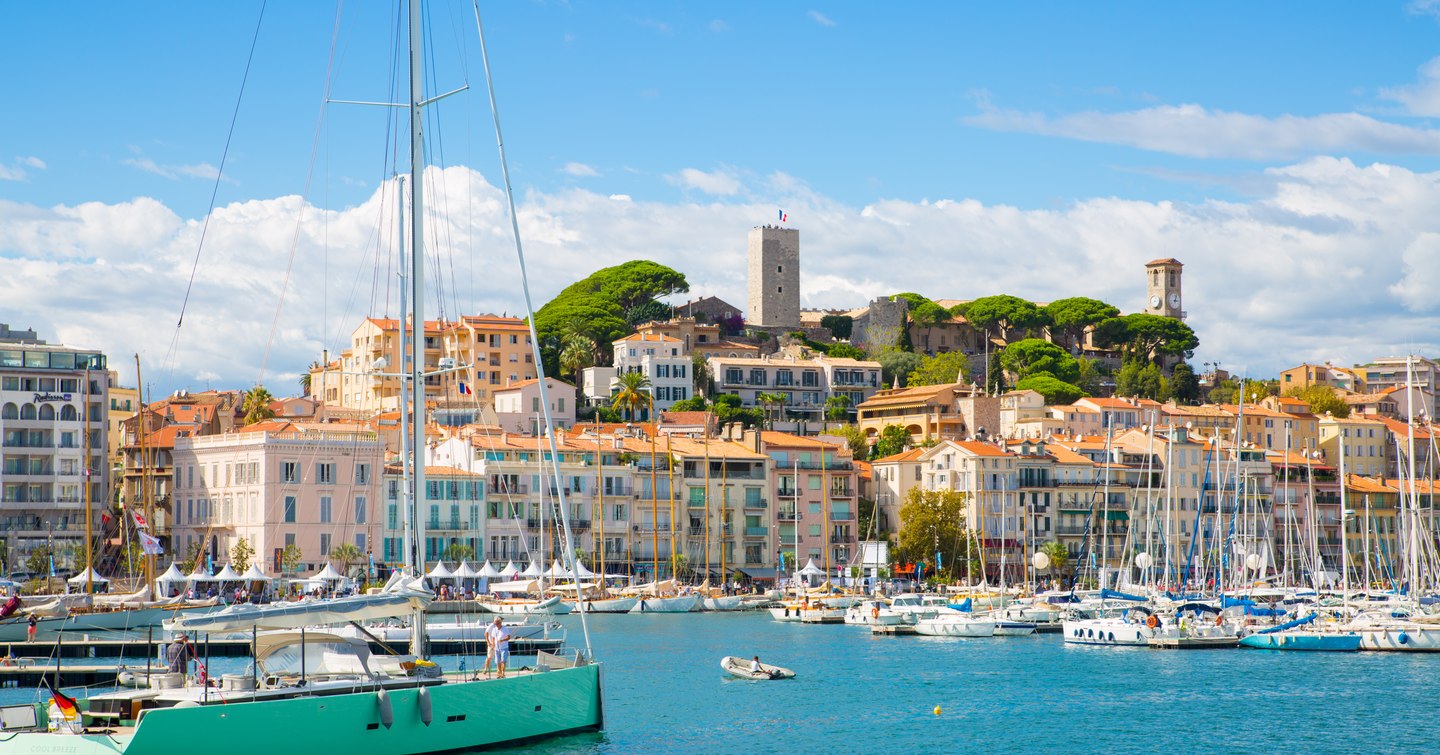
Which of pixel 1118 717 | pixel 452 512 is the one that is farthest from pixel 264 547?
pixel 1118 717

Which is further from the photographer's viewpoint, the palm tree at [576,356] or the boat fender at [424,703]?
the palm tree at [576,356]

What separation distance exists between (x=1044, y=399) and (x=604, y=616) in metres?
71.0

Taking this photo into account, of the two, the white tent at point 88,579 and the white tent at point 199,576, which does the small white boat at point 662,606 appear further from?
the white tent at point 88,579

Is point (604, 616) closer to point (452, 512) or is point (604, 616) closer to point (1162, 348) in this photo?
point (452, 512)

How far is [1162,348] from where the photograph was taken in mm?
177625

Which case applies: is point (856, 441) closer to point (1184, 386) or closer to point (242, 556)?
point (1184, 386)

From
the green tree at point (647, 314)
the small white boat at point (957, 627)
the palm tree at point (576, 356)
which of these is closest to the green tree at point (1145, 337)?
the green tree at point (647, 314)

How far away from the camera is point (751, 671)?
54719 millimetres

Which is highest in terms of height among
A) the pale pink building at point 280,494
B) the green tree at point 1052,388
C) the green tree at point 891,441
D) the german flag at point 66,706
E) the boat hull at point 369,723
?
the green tree at point 1052,388

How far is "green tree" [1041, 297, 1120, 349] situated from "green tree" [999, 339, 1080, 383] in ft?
37.9

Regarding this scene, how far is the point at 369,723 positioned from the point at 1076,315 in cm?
15310

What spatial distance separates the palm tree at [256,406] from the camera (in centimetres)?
11275

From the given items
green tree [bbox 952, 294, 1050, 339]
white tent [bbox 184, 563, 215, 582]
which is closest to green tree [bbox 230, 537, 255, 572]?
white tent [bbox 184, 563, 215, 582]

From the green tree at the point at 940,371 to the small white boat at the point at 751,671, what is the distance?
98.2 m
